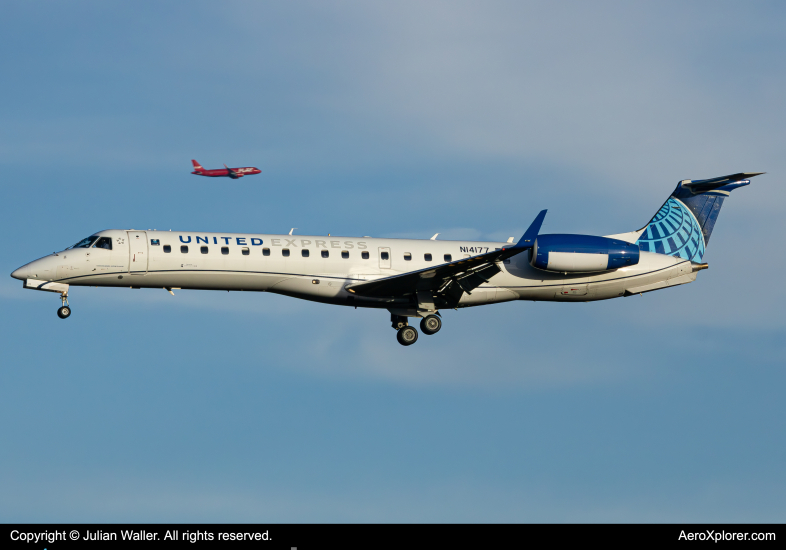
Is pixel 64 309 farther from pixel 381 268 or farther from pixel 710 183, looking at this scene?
pixel 710 183

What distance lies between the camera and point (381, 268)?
1389 inches

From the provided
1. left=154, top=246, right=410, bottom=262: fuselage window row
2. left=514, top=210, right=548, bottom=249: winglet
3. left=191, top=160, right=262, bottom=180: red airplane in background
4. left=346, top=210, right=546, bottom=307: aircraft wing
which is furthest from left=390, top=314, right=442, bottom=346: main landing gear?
left=191, top=160, right=262, bottom=180: red airplane in background

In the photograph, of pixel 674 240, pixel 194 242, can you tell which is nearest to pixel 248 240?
pixel 194 242

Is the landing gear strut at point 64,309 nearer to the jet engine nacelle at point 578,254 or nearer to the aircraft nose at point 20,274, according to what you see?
the aircraft nose at point 20,274

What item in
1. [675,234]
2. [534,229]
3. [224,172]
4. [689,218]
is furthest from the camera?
[224,172]

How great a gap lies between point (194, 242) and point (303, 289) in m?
4.04

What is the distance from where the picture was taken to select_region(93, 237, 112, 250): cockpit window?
3350 cm

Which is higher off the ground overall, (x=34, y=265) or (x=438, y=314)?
(x=34, y=265)

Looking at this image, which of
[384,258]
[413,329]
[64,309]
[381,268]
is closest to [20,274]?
[64,309]

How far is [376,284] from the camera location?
34.0 metres

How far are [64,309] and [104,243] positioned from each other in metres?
2.58

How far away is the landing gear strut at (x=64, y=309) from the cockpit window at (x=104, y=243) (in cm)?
196
